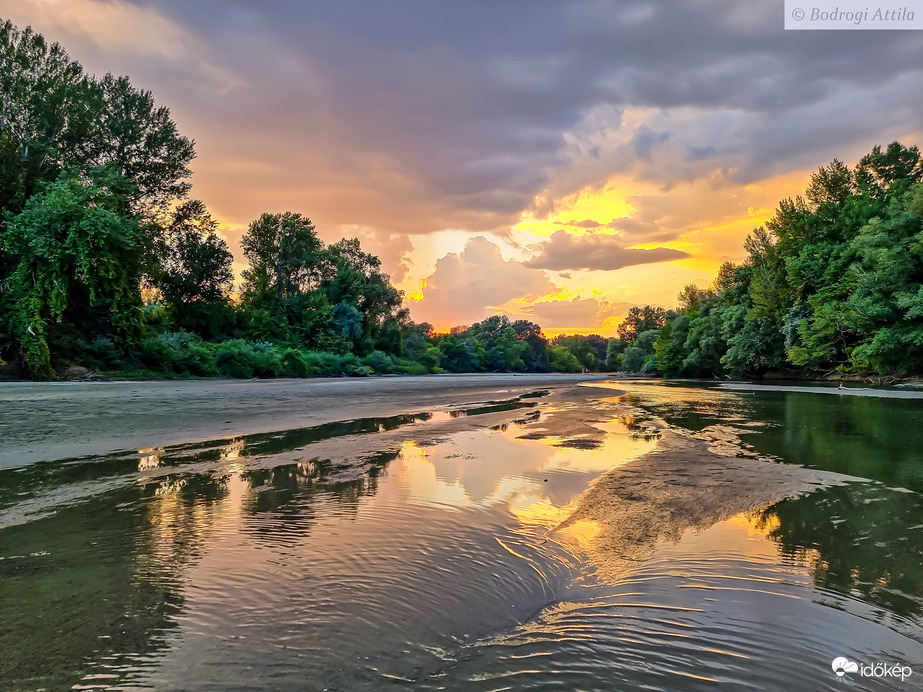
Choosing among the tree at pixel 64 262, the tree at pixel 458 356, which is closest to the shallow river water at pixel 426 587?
the tree at pixel 64 262

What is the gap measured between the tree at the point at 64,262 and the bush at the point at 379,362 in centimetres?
3486

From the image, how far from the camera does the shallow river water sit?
2.48 m

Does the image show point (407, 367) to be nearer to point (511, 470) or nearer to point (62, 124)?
point (62, 124)

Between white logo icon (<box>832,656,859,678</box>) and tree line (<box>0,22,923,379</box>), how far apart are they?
91.1 ft

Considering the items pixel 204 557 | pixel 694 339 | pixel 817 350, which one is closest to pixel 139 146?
pixel 204 557

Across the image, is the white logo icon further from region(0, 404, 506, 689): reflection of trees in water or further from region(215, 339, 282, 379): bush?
region(215, 339, 282, 379): bush

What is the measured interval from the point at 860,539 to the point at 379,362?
57976 millimetres

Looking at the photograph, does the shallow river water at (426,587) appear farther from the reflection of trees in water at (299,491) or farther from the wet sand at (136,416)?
A: the wet sand at (136,416)

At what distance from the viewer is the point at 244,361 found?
110ft

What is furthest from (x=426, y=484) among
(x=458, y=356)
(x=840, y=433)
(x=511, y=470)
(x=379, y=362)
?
(x=458, y=356)

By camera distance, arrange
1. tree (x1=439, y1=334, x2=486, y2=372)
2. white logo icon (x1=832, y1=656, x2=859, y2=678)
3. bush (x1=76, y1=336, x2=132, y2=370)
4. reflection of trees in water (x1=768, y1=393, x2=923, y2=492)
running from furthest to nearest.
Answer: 1. tree (x1=439, y1=334, x2=486, y2=372)
2. bush (x1=76, y1=336, x2=132, y2=370)
3. reflection of trees in water (x1=768, y1=393, x2=923, y2=492)
4. white logo icon (x1=832, y1=656, x2=859, y2=678)

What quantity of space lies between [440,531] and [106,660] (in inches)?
113

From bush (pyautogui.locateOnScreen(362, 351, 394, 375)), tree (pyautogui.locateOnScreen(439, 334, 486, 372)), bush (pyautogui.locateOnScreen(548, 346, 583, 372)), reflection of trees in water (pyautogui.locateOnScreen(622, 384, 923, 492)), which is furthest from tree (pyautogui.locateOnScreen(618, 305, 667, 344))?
reflection of trees in water (pyautogui.locateOnScreen(622, 384, 923, 492))

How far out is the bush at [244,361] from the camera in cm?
3259
